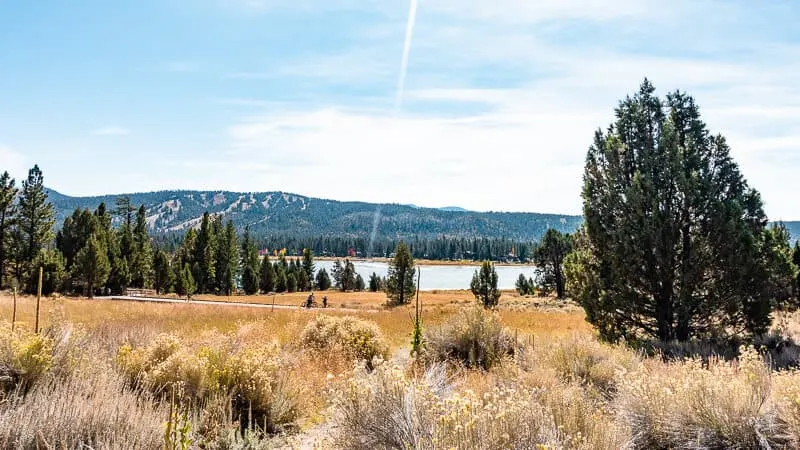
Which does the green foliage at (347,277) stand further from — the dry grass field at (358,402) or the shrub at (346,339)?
the dry grass field at (358,402)

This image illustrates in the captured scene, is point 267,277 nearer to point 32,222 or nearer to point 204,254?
point 204,254

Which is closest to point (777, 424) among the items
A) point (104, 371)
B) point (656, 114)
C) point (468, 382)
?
point (468, 382)

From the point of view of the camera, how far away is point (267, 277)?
74875mm

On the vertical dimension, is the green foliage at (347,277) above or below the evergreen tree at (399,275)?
below

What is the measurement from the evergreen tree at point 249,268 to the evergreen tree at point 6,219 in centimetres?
2921

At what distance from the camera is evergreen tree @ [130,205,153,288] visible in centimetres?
5541

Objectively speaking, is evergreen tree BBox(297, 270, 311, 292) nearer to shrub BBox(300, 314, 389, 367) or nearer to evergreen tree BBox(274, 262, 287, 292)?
evergreen tree BBox(274, 262, 287, 292)

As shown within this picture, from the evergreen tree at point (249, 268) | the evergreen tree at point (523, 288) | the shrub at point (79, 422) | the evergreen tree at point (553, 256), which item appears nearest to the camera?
the shrub at point (79, 422)

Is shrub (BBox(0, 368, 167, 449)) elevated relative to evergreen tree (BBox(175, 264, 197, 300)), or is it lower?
elevated

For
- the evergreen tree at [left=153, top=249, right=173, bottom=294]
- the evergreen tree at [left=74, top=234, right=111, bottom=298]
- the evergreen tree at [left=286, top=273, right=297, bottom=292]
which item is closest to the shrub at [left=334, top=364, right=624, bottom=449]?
the evergreen tree at [left=74, top=234, right=111, bottom=298]

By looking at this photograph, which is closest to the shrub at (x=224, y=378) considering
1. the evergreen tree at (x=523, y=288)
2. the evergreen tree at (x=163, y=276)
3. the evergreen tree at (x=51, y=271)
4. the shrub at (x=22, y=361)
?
the shrub at (x=22, y=361)

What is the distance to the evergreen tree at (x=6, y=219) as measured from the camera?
4350 centimetres

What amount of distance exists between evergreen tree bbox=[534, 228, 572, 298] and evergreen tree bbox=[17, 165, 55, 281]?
180 feet

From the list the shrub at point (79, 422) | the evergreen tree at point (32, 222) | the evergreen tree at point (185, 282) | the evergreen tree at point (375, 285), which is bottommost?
the evergreen tree at point (375, 285)
